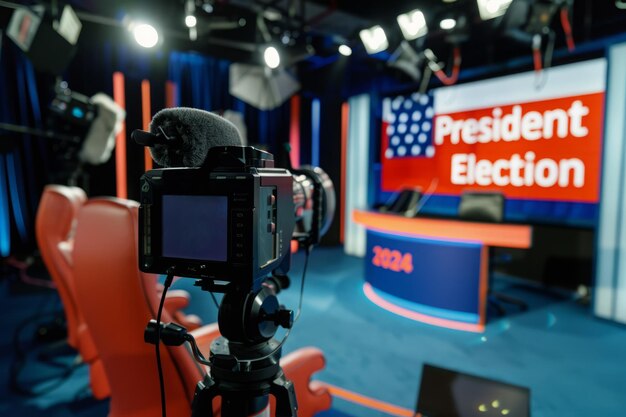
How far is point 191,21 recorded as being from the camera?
10.6 ft

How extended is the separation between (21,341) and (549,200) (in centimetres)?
472

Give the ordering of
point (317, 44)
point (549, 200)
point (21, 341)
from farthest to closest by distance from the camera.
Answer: point (317, 44) → point (549, 200) → point (21, 341)

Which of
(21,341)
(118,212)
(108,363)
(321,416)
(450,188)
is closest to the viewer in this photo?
(118,212)

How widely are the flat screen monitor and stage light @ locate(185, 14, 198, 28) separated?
125 inches

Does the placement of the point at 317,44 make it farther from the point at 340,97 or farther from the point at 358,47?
the point at 340,97

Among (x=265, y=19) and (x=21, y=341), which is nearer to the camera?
(x=21, y=341)

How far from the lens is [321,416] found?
1751mm

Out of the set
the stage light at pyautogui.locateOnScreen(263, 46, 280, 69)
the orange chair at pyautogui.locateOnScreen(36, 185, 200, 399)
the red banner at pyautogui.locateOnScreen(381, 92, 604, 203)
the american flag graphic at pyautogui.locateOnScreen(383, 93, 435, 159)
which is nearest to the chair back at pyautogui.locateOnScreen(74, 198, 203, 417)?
the orange chair at pyautogui.locateOnScreen(36, 185, 200, 399)

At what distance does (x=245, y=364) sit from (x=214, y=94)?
17.1 ft

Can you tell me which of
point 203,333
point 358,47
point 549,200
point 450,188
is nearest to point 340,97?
point 358,47

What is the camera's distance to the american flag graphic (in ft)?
16.4

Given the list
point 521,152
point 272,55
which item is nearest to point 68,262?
point 272,55

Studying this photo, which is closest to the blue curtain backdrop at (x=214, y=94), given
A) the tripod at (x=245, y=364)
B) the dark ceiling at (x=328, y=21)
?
the dark ceiling at (x=328, y=21)

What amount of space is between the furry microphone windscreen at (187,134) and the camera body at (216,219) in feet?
0.20
